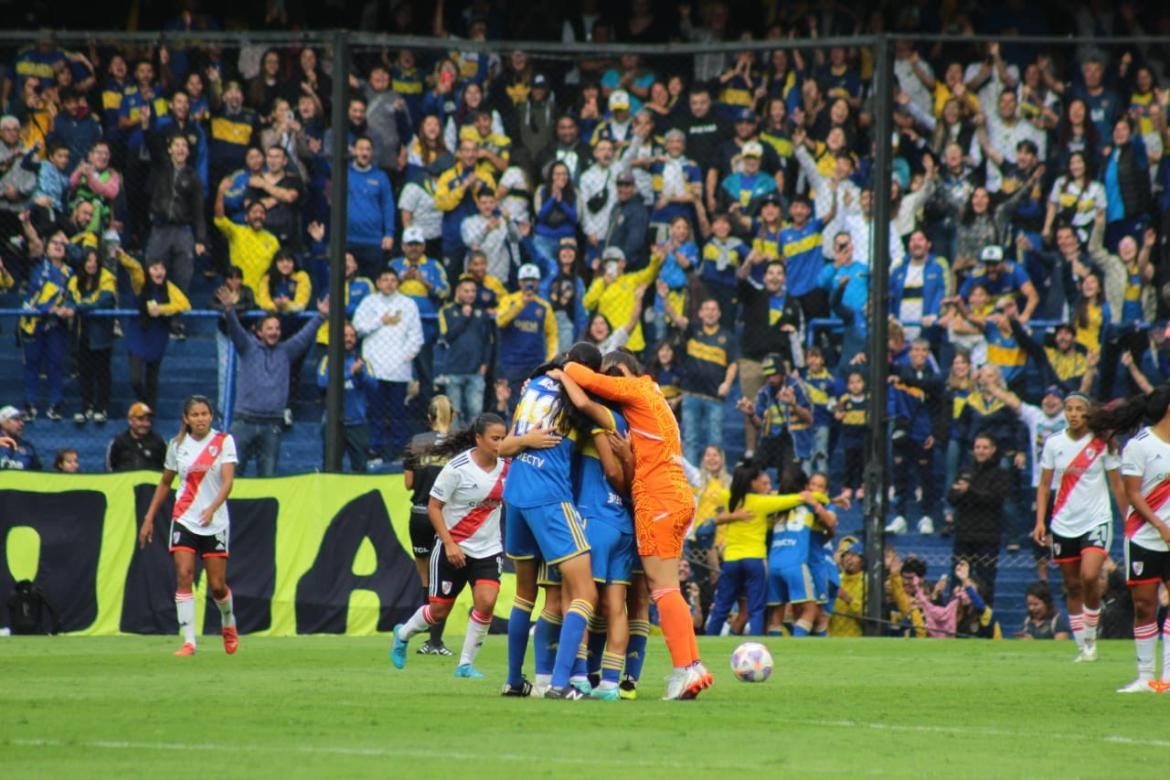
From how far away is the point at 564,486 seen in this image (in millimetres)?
10523

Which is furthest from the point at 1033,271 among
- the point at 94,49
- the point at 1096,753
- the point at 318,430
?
the point at 1096,753

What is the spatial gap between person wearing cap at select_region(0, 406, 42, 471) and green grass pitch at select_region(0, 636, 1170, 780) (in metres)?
6.11

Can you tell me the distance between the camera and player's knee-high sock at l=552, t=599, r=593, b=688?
10258 millimetres

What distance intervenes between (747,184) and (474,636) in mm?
9941

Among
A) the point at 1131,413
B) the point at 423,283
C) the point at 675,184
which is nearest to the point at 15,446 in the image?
the point at 423,283

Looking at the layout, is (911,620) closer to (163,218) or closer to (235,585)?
(235,585)

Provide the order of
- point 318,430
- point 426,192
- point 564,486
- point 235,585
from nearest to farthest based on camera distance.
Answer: point 564,486, point 235,585, point 318,430, point 426,192

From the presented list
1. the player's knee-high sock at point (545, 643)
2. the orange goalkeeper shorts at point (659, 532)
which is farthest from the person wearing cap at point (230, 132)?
the orange goalkeeper shorts at point (659, 532)

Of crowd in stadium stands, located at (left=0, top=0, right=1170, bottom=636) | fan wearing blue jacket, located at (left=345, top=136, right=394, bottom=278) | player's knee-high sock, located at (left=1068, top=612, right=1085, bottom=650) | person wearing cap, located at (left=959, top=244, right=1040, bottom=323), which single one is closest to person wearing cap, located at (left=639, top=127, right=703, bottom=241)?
crowd in stadium stands, located at (left=0, top=0, right=1170, bottom=636)

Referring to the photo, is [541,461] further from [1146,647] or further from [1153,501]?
[1146,647]

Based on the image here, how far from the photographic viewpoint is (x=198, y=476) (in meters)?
15.3

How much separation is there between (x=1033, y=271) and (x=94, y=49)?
11326 mm

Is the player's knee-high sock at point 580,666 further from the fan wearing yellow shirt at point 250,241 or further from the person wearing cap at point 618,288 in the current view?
the fan wearing yellow shirt at point 250,241

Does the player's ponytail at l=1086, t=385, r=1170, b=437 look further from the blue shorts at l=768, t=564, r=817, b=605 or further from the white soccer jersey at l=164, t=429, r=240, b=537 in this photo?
the white soccer jersey at l=164, t=429, r=240, b=537
